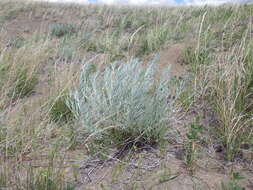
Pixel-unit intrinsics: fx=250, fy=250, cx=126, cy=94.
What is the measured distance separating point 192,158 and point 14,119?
110 cm

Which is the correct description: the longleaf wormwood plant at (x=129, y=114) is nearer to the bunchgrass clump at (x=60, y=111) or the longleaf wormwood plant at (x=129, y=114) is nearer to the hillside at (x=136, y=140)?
the hillside at (x=136, y=140)

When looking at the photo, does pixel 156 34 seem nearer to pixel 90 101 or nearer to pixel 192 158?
pixel 90 101

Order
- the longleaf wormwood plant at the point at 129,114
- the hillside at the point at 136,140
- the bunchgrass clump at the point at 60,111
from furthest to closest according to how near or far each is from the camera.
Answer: the bunchgrass clump at the point at 60,111, the longleaf wormwood plant at the point at 129,114, the hillside at the point at 136,140

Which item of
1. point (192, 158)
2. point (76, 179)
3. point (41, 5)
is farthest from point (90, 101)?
point (41, 5)

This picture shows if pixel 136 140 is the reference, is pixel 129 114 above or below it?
above

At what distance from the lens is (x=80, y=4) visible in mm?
15562

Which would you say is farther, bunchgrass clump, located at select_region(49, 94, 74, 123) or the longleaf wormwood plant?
bunchgrass clump, located at select_region(49, 94, 74, 123)

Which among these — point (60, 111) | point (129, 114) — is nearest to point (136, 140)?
point (129, 114)

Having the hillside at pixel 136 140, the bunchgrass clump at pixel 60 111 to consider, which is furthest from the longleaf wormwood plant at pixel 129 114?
the bunchgrass clump at pixel 60 111

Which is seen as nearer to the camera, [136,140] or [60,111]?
[136,140]

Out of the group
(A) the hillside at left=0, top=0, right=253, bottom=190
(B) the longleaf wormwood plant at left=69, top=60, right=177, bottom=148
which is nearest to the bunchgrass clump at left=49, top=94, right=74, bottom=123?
(A) the hillside at left=0, top=0, right=253, bottom=190

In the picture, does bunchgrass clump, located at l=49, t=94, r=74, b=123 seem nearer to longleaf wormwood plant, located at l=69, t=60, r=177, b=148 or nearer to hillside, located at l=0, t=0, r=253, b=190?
hillside, located at l=0, t=0, r=253, b=190

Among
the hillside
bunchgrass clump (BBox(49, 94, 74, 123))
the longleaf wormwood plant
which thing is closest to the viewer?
the hillside

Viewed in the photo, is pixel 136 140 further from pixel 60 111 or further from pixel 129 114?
pixel 60 111
